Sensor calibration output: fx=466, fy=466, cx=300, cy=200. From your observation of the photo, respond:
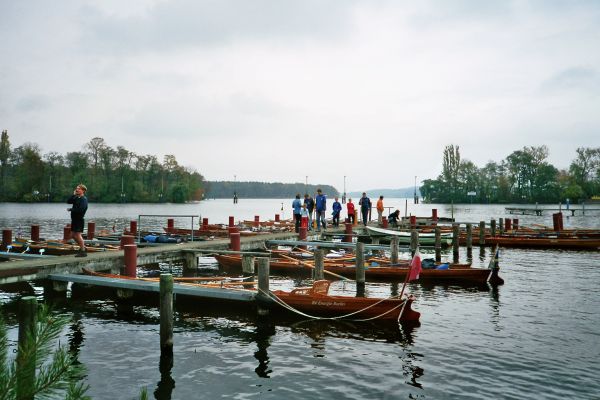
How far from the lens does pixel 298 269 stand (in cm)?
2089

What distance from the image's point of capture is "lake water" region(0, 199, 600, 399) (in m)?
8.86

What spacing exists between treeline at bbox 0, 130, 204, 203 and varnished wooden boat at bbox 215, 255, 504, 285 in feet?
352

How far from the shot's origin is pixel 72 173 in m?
119

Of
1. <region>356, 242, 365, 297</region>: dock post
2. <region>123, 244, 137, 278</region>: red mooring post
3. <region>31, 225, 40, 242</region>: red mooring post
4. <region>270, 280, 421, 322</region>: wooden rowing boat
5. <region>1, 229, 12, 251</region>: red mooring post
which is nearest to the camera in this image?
<region>270, 280, 421, 322</region>: wooden rowing boat

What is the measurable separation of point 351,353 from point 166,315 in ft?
14.1

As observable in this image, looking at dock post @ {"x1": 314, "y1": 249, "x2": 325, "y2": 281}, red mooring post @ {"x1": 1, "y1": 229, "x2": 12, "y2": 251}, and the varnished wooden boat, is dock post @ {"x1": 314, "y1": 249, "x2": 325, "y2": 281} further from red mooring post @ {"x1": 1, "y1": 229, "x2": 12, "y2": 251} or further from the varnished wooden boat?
red mooring post @ {"x1": 1, "y1": 229, "x2": 12, "y2": 251}

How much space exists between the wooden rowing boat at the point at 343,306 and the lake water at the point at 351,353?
33 cm

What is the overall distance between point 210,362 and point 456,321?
7324mm

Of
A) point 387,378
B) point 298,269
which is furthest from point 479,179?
point 387,378

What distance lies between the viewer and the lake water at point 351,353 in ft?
29.1

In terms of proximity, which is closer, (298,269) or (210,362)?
(210,362)

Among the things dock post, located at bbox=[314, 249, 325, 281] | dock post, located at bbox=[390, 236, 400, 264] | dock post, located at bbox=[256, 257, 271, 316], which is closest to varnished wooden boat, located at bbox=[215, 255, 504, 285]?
dock post, located at bbox=[390, 236, 400, 264]

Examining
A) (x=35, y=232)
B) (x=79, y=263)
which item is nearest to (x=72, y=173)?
(x=35, y=232)

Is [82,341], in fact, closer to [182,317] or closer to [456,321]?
[182,317]
